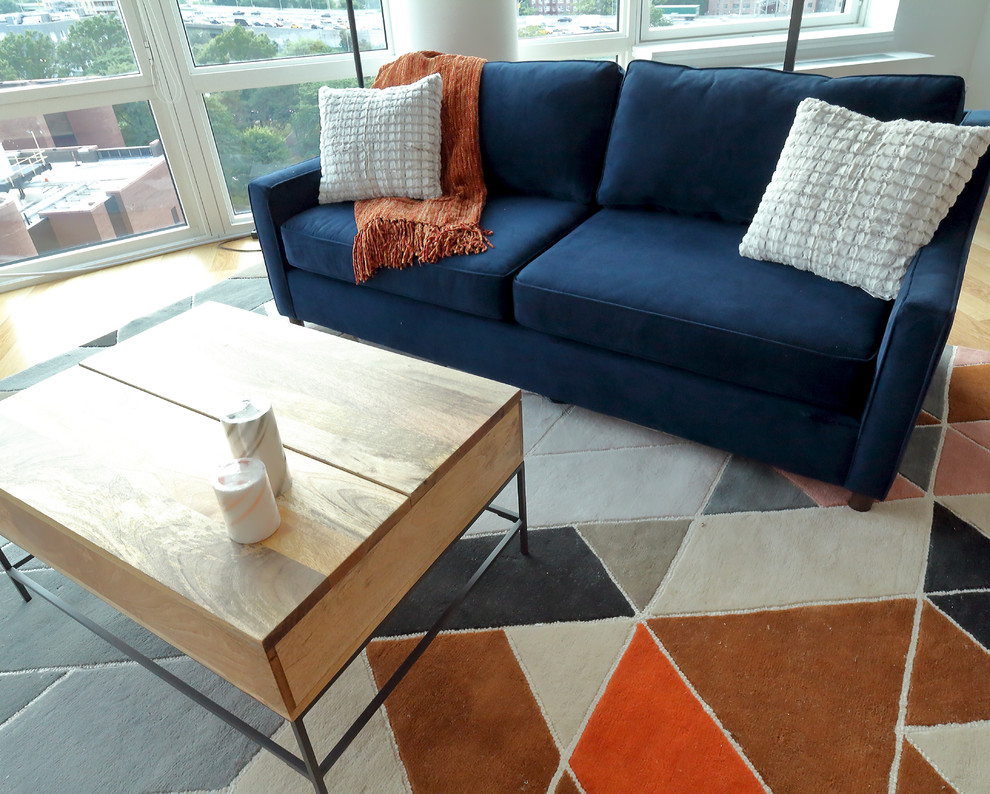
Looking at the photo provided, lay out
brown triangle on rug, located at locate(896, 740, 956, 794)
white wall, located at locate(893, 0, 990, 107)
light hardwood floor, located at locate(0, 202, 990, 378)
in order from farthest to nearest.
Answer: white wall, located at locate(893, 0, 990, 107), light hardwood floor, located at locate(0, 202, 990, 378), brown triangle on rug, located at locate(896, 740, 956, 794)

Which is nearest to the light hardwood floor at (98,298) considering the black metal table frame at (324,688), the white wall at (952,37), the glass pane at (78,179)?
the glass pane at (78,179)

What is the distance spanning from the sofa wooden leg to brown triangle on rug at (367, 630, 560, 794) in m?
0.88

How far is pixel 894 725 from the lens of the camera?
46.6 inches

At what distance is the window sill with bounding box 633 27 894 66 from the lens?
3.17 m

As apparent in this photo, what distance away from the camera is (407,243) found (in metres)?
2.02

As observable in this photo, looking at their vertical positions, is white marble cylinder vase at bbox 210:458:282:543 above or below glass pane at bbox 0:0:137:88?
below

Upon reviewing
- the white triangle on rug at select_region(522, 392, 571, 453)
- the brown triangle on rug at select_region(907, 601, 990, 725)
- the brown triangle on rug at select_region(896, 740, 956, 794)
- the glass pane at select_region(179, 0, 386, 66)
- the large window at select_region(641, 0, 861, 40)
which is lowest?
the brown triangle on rug at select_region(896, 740, 956, 794)

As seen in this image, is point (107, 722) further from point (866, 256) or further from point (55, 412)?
point (866, 256)

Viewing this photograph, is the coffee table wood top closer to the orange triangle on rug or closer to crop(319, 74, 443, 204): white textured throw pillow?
the orange triangle on rug

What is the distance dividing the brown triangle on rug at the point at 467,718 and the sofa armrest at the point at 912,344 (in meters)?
0.87

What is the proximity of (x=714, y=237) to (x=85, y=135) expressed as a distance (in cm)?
264

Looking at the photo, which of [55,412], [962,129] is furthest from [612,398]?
[55,412]

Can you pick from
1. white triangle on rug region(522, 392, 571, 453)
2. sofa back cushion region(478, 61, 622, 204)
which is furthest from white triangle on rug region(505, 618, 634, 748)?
sofa back cushion region(478, 61, 622, 204)

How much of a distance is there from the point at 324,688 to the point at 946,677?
109 cm
